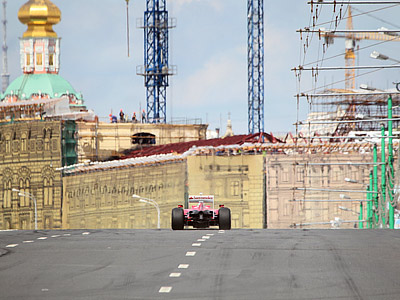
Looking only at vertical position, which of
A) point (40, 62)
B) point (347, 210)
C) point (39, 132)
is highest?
point (40, 62)

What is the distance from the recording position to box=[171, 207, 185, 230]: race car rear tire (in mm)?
38406

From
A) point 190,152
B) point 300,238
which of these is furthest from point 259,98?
point 300,238

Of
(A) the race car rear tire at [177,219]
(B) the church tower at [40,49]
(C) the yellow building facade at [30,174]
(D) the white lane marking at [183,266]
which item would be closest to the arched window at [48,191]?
(C) the yellow building facade at [30,174]

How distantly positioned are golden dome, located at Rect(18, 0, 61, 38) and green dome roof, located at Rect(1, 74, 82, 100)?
7.62 m

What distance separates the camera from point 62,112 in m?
132

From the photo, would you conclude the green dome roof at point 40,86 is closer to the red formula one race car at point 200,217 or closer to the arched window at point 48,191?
the arched window at point 48,191

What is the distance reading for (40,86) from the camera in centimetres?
15650

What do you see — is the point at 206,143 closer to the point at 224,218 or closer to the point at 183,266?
the point at 224,218

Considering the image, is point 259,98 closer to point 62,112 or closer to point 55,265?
point 62,112

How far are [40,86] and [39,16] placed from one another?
494 inches

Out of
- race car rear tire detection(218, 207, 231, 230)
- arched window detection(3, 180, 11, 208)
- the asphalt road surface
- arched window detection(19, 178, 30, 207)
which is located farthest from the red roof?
the asphalt road surface

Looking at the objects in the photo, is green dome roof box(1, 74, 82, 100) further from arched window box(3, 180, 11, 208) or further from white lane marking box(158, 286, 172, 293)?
white lane marking box(158, 286, 172, 293)

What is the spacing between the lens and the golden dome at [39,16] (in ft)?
528

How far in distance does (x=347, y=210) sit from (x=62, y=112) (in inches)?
2092
